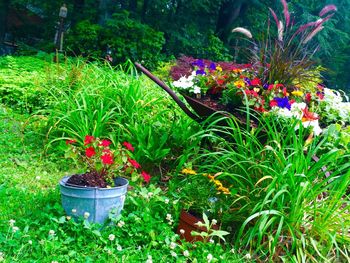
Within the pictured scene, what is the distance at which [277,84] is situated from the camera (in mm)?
3166

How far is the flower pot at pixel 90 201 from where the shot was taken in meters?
2.31

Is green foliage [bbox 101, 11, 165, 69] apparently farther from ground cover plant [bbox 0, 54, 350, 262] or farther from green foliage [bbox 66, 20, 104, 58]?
ground cover plant [bbox 0, 54, 350, 262]

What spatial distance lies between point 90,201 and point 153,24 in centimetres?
1342

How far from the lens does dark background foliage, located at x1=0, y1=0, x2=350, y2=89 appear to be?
11.1m

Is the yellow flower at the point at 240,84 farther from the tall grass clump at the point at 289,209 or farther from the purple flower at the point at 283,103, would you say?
the tall grass clump at the point at 289,209

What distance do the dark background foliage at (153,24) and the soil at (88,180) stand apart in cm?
850

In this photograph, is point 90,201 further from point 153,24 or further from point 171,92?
point 153,24

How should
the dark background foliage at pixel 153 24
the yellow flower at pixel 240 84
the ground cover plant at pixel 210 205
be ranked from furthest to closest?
1. the dark background foliage at pixel 153 24
2. the yellow flower at pixel 240 84
3. the ground cover plant at pixel 210 205

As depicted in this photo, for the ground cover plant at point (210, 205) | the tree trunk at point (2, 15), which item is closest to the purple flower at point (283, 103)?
the ground cover plant at point (210, 205)

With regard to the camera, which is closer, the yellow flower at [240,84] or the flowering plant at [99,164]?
the flowering plant at [99,164]

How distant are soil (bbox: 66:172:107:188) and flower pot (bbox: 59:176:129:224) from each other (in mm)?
70

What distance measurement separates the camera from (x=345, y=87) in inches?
803

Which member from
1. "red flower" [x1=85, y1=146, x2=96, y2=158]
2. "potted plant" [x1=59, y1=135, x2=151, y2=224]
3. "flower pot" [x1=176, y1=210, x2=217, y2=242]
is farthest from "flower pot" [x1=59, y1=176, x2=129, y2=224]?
"flower pot" [x1=176, y1=210, x2=217, y2=242]

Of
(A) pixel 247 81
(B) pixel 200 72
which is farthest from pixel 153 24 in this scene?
(A) pixel 247 81
